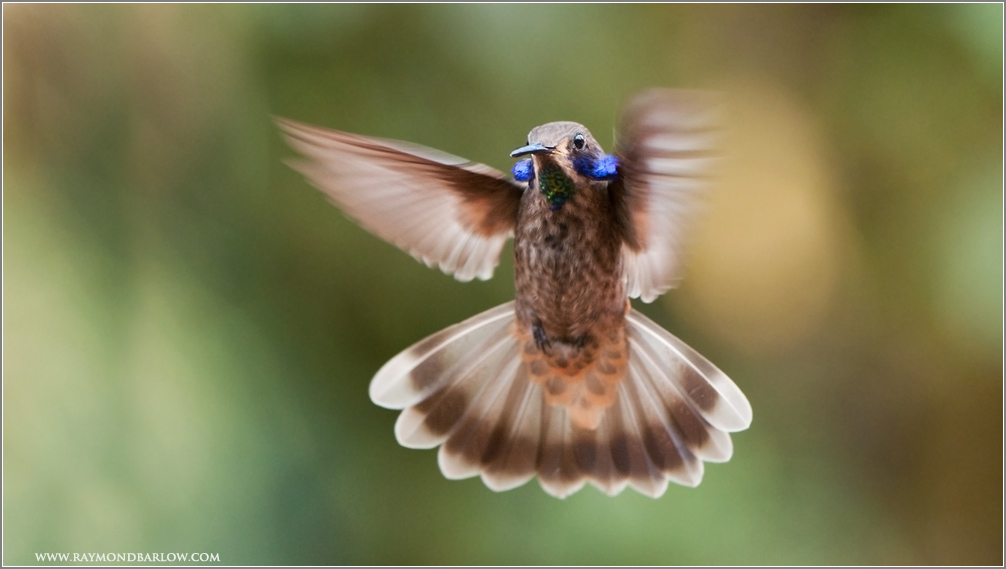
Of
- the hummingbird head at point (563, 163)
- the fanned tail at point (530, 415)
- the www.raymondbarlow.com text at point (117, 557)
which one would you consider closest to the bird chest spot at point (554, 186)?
the hummingbird head at point (563, 163)

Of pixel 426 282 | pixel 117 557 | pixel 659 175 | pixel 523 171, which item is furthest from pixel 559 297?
pixel 117 557

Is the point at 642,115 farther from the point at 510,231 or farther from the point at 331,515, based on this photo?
the point at 331,515

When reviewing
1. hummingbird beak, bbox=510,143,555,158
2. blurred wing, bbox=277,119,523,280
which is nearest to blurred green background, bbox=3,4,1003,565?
blurred wing, bbox=277,119,523,280

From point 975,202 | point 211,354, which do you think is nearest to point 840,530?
point 975,202

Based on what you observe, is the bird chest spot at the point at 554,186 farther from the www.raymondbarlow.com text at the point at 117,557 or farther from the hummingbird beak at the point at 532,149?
the www.raymondbarlow.com text at the point at 117,557

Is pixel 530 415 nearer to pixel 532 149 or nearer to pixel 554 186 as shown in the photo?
pixel 554 186
